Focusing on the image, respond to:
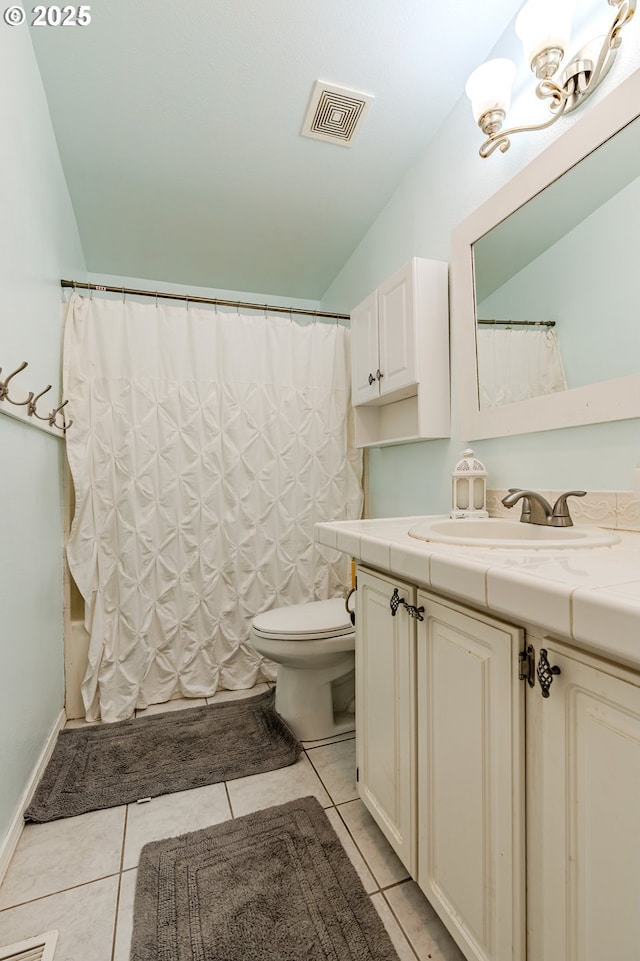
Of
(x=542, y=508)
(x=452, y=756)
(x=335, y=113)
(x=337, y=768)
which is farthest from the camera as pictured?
(x=335, y=113)

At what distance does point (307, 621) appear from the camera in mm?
1708

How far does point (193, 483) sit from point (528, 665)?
5.50 feet

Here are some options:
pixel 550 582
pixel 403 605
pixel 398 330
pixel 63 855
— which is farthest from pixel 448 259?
pixel 63 855

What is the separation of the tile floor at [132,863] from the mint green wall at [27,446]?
0.51 feet

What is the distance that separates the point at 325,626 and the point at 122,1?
2075 millimetres

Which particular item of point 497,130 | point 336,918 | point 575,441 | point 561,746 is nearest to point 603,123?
point 497,130

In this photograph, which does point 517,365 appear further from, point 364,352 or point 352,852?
point 352,852

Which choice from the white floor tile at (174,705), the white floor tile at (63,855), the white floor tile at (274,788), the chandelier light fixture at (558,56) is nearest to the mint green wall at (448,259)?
the chandelier light fixture at (558,56)

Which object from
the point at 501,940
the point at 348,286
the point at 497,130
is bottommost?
the point at 501,940

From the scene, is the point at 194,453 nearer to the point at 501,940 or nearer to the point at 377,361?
the point at 377,361

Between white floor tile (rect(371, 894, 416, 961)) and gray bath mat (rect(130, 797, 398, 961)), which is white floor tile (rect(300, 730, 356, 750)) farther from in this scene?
white floor tile (rect(371, 894, 416, 961))

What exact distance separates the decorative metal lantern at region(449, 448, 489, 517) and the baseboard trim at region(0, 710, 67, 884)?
1.56 meters

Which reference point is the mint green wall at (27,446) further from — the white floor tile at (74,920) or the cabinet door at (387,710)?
the cabinet door at (387,710)

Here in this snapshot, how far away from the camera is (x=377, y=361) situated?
73.9 inches
